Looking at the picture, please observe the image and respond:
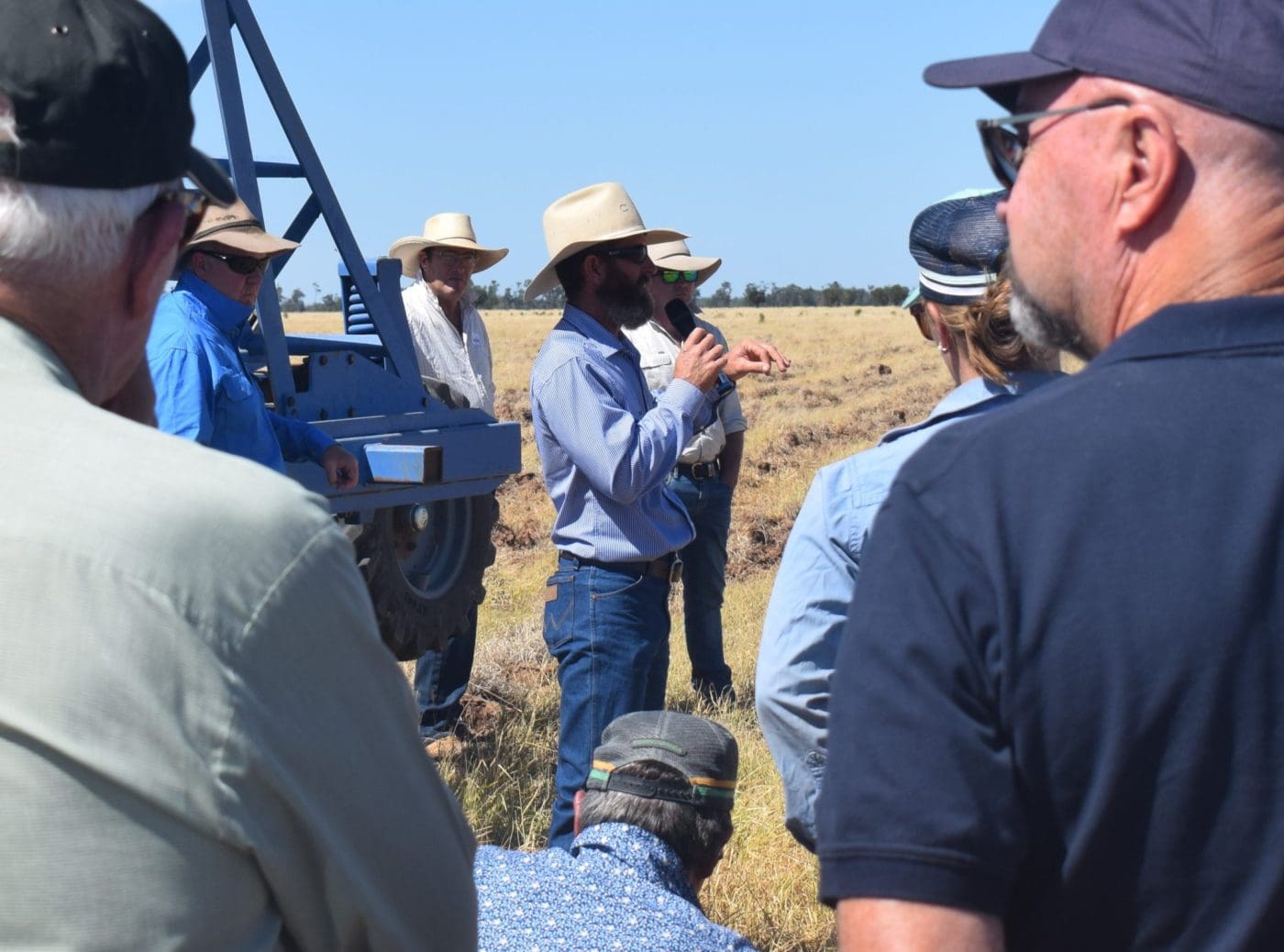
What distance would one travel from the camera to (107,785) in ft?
3.80

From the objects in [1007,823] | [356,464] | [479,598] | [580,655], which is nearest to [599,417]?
[580,655]

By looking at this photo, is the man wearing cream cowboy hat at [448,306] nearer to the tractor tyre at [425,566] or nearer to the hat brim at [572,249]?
the tractor tyre at [425,566]

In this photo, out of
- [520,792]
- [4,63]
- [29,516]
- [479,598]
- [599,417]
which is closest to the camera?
[29,516]

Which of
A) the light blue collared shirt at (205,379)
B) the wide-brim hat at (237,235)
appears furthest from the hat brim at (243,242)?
the light blue collared shirt at (205,379)

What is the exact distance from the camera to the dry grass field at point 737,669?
399 cm

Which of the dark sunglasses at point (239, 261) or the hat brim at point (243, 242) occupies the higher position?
the hat brim at point (243, 242)

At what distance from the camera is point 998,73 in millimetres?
1503

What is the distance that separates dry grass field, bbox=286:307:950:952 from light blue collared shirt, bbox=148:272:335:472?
1582mm

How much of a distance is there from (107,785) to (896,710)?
26.4 inches

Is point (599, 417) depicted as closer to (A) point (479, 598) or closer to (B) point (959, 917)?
(A) point (479, 598)

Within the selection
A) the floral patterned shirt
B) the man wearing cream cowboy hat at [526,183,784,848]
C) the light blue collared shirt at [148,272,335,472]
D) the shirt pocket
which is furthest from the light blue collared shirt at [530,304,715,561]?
the shirt pocket

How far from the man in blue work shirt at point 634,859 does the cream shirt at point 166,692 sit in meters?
0.90

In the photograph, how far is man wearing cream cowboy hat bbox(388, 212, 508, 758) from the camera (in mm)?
5930

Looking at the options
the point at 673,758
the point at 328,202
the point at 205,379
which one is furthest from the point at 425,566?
the point at 673,758
